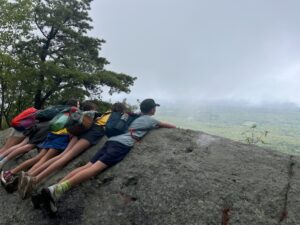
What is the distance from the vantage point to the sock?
7.25m

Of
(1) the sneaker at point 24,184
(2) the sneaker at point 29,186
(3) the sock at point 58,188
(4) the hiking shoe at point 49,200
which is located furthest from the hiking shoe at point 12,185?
(3) the sock at point 58,188

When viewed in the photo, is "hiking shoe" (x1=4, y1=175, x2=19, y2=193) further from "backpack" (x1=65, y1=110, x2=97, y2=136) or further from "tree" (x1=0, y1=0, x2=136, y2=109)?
"tree" (x1=0, y1=0, x2=136, y2=109)

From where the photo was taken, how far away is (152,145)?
30.2 feet

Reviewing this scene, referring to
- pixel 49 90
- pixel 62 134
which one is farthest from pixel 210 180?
pixel 49 90

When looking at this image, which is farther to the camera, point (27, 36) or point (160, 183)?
point (27, 36)

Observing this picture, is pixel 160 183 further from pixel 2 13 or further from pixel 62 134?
pixel 2 13

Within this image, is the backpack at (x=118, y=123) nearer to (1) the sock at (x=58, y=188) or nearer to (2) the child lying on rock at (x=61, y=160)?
(2) the child lying on rock at (x=61, y=160)

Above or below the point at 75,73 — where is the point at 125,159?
below

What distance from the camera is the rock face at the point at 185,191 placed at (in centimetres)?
689

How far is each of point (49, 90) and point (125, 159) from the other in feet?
75.0

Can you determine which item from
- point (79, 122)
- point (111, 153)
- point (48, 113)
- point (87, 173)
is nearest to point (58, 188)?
point (87, 173)

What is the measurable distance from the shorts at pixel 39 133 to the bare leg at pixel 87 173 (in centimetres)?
291

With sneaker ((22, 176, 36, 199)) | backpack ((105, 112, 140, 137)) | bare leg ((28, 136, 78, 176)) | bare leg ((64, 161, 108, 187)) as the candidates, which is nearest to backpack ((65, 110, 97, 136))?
bare leg ((28, 136, 78, 176))

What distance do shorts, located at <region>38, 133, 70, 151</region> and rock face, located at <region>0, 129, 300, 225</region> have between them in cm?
62
